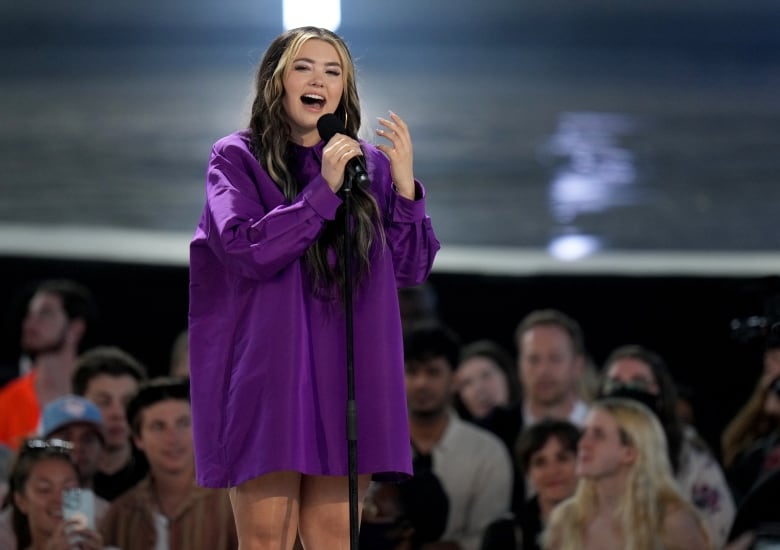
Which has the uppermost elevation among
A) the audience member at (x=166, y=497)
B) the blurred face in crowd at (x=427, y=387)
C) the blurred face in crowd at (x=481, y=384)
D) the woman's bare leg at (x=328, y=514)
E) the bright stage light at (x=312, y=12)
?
the bright stage light at (x=312, y=12)

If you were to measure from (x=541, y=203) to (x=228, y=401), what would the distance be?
176 inches

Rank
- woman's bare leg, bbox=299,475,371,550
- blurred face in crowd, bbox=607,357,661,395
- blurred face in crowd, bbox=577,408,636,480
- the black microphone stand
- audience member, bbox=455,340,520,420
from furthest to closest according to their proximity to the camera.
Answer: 1. audience member, bbox=455,340,520,420
2. blurred face in crowd, bbox=607,357,661,395
3. blurred face in crowd, bbox=577,408,636,480
4. woman's bare leg, bbox=299,475,371,550
5. the black microphone stand

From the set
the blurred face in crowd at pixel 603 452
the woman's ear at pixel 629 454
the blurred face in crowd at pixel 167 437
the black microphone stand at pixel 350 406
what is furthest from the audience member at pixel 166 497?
the black microphone stand at pixel 350 406

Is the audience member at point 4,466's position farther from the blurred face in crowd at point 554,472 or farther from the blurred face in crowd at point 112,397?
the blurred face in crowd at point 554,472

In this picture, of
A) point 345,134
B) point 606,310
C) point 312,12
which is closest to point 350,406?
point 345,134

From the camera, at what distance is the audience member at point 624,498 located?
456 cm

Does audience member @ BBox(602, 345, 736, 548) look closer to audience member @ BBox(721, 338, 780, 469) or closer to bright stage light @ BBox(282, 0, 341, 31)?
audience member @ BBox(721, 338, 780, 469)

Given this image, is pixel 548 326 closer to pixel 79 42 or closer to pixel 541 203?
pixel 541 203

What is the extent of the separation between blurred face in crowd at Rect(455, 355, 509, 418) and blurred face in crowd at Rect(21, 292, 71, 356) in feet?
5.60

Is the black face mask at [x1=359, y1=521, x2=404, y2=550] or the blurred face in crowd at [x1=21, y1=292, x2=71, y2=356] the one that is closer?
the black face mask at [x1=359, y1=521, x2=404, y2=550]

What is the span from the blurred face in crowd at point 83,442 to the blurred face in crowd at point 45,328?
90cm

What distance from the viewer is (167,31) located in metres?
6.53

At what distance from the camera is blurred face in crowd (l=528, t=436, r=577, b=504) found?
16.0 ft

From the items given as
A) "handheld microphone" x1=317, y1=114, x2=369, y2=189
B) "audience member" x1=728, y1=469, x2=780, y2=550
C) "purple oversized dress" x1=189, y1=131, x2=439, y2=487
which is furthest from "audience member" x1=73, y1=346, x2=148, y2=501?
"handheld microphone" x1=317, y1=114, x2=369, y2=189
